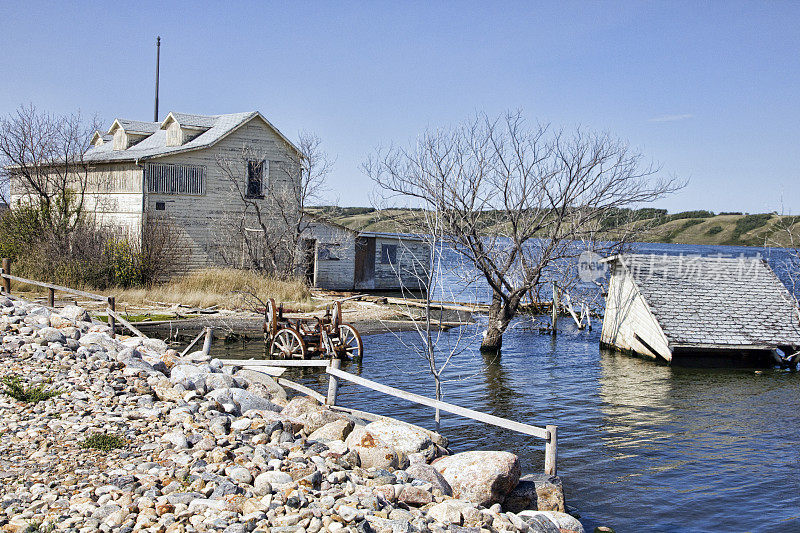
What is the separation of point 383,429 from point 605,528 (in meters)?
3.14

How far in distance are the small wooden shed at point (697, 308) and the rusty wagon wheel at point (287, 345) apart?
432 inches

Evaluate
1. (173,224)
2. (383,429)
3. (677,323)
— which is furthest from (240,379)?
(173,224)

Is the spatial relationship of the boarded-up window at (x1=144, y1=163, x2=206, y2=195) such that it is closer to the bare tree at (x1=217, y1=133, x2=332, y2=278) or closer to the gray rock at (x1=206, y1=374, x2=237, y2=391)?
the bare tree at (x1=217, y1=133, x2=332, y2=278)

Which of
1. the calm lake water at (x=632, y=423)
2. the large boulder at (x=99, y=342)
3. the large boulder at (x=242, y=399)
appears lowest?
the calm lake water at (x=632, y=423)

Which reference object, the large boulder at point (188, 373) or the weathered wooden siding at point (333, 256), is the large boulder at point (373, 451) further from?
the weathered wooden siding at point (333, 256)

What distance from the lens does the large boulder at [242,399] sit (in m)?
9.77

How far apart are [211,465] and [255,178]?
2685 cm

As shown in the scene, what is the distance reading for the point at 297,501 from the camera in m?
6.27

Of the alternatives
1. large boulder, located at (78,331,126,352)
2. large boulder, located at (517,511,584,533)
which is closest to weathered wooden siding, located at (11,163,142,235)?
large boulder, located at (78,331,126,352)

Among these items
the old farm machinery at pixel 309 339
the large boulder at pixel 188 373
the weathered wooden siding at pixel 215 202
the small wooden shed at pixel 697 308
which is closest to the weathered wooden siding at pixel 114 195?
the weathered wooden siding at pixel 215 202

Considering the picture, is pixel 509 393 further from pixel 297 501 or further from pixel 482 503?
pixel 297 501

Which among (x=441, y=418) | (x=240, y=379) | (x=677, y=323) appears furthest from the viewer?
(x=677, y=323)

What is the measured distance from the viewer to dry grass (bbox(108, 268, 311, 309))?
2600cm

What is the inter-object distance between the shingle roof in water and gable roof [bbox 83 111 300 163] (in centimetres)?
1878
